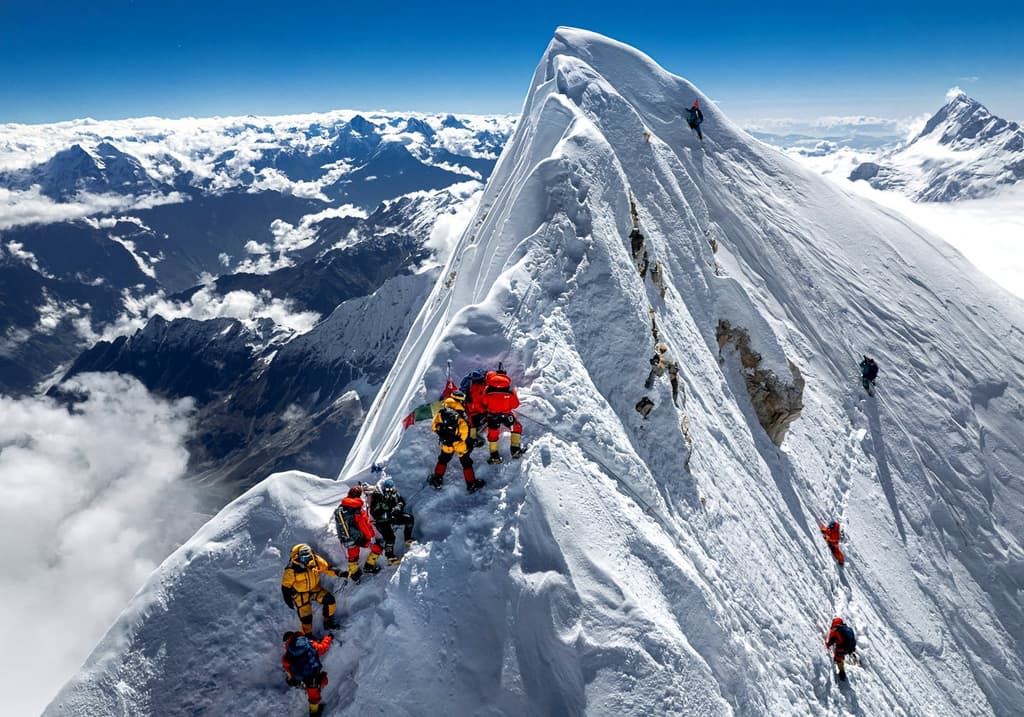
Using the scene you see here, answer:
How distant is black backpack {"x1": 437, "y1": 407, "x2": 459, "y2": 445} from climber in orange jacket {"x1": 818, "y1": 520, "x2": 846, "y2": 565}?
22.3 m

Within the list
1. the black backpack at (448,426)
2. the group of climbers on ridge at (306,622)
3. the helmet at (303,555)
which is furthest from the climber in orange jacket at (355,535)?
the black backpack at (448,426)

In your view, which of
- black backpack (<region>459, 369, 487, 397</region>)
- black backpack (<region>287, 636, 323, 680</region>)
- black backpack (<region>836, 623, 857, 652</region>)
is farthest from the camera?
black backpack (<region>836, 623, 857, 652</region>)

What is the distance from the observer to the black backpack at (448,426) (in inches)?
491

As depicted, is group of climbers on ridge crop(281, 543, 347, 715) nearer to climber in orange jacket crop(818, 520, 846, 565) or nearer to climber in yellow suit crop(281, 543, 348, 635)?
climber in yellow suit crop(281, 543, 348, 635)

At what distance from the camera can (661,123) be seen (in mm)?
43469

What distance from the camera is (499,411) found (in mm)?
12969

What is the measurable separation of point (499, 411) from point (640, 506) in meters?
4.94

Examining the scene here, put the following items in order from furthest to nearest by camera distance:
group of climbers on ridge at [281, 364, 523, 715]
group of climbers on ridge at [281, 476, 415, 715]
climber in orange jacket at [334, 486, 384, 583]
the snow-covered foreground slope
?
1. climber in orange jacket at [334, 486, 384, 583]
2. the snow-covered foreground slope
3. group of climbers on ridge at [281, 364, 523, 715]
4. group of climbers on ridge at [281, 476, 415, 715]

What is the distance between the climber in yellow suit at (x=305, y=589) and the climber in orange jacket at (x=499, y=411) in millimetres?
4670

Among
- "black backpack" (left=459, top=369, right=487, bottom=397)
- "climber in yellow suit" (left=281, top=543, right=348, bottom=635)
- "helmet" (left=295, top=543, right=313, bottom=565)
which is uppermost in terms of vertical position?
"black backpack" (left=459, top=369, right=487, bottom=397)

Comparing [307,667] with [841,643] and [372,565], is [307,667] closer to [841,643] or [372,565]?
[372,565]

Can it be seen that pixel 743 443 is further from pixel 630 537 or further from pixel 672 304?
pixel 630 537

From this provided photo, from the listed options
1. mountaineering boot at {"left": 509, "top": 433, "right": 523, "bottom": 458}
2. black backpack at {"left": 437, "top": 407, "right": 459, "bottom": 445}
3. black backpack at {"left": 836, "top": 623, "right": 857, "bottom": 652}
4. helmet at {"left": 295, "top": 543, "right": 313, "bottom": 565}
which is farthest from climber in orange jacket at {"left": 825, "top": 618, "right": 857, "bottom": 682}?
helmet at {"left": 295, "top": 543, "right": 313, "bottom": 565}

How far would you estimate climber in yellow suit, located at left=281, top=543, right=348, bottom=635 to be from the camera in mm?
10852
